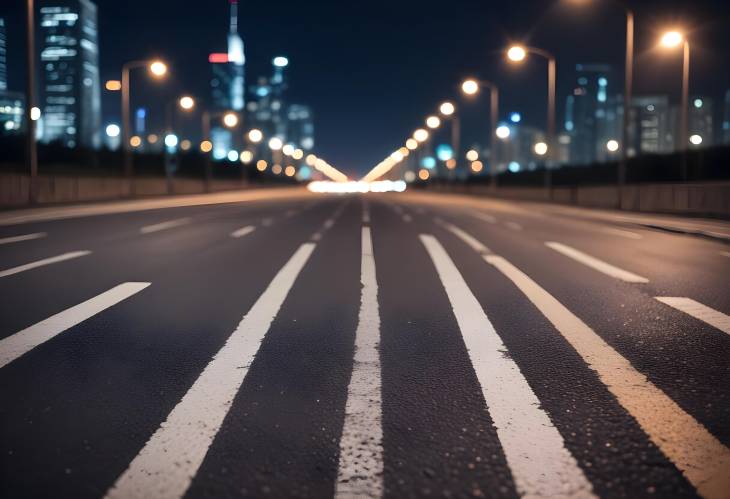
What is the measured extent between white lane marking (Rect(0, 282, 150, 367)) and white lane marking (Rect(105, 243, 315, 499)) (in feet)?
4.99

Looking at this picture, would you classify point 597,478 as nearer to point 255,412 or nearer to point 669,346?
point 255,412

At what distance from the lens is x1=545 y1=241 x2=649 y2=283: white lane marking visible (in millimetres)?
9695

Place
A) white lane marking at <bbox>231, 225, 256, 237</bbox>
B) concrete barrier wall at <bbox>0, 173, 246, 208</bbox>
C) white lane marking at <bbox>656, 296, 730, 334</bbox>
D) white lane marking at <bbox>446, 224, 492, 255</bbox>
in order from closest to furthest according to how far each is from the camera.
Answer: white lane marking at <bbox>656, 296, 730, 334</bbox> < white lane marking at <bbox>446, 224, 492, 255</bbox> < white lane marking at <bbox>231, 225, 256, 237</bbox> < concrete barrier wall at <bbox>0, 173, 246, 208</bbox>

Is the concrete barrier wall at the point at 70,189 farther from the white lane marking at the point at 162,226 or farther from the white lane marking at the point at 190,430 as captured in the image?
the white lane marking at the point at 190,430

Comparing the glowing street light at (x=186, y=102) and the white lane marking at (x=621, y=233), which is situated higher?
the glowing street light at (x=186, y=102)

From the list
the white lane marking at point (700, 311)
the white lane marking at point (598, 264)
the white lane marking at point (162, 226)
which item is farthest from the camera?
the white lane marking at point (162, 226)

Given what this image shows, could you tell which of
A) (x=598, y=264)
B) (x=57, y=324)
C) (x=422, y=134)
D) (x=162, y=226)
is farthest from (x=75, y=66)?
(x=57, y=324)

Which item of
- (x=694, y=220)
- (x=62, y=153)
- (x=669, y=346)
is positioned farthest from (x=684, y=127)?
(x=62, y=153)

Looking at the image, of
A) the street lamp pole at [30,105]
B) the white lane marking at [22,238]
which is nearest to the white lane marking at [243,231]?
the white lane marking at [22,238]

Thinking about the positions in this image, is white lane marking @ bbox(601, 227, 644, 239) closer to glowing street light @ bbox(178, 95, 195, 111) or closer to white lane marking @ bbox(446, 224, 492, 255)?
white lane marking @ bbox(446, 224, 492, 255)

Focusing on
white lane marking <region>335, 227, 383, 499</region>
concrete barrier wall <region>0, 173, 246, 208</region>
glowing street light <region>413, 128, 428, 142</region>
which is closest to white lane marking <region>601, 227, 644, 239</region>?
white lane marking <region>335, 227, 383, 499</region>

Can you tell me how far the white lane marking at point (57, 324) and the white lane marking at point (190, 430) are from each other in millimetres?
1521

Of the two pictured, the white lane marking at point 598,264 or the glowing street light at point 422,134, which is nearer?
the white lane marking at point 598,264

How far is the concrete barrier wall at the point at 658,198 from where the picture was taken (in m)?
23.3
